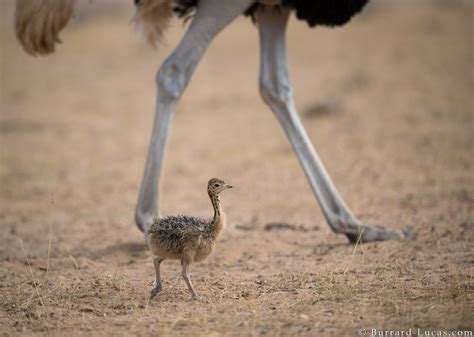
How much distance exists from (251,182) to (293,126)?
2.86 m

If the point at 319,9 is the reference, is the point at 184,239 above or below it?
below

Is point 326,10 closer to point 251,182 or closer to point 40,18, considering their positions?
point 40,18

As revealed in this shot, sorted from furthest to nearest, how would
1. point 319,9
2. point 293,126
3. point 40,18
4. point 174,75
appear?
point 293,126
point 319,9
point 174,75
point 40,18

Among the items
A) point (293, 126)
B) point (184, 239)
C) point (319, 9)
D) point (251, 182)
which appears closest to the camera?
point (184, 239)

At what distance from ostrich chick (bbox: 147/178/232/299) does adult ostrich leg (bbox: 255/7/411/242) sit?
1368mm

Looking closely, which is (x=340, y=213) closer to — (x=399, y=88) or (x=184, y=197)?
(x=184, y=197)

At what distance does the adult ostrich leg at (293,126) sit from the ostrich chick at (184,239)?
1.37 meters

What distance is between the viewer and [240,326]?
132 inches

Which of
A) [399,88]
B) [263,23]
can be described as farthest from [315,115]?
[263,23]

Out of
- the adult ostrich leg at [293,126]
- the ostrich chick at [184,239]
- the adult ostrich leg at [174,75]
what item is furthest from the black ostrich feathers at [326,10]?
the ostrich chick at [184,239]

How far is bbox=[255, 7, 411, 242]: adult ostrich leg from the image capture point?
5145 millimetres

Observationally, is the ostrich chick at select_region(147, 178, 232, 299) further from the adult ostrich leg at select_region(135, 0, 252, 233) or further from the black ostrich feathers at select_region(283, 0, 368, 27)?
the black ostrich feathers at select_region(283, 0, 368, 27)

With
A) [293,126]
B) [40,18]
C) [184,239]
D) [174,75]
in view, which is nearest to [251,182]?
[293,126]

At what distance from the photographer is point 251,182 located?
319 inches
